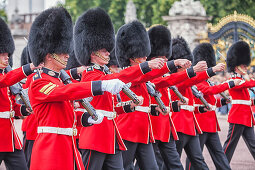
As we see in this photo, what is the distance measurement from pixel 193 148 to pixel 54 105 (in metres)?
2.56

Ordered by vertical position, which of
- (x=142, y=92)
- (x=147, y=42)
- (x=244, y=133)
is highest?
(x=147, y=42)

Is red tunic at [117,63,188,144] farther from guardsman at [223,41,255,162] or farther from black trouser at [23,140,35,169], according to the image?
guardsman at [223,41,255,162]

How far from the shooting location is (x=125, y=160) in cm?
493

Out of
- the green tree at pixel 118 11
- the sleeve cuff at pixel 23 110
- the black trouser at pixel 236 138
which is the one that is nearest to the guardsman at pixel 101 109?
the sleeve cuff at pixel 23 110

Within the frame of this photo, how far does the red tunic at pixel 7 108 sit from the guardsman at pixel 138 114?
98cm

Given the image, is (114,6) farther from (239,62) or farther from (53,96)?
(53,96)

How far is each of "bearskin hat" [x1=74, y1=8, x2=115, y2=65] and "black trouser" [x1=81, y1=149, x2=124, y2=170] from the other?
0.82m

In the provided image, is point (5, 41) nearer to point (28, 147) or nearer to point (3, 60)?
point (3, 60)

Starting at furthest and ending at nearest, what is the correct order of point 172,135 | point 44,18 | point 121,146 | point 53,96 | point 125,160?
point 172,135 → point 125,160 → point 121,146 → point 44,18 → point 53,96

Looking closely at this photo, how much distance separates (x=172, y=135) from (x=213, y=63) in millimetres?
2203

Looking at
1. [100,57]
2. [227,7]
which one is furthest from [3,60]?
[227,7]

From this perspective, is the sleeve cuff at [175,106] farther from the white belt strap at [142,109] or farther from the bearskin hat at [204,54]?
the bearskin hat at [204,54]

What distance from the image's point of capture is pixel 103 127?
4.41 metres

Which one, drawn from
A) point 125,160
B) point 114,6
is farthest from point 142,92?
point 114,6
